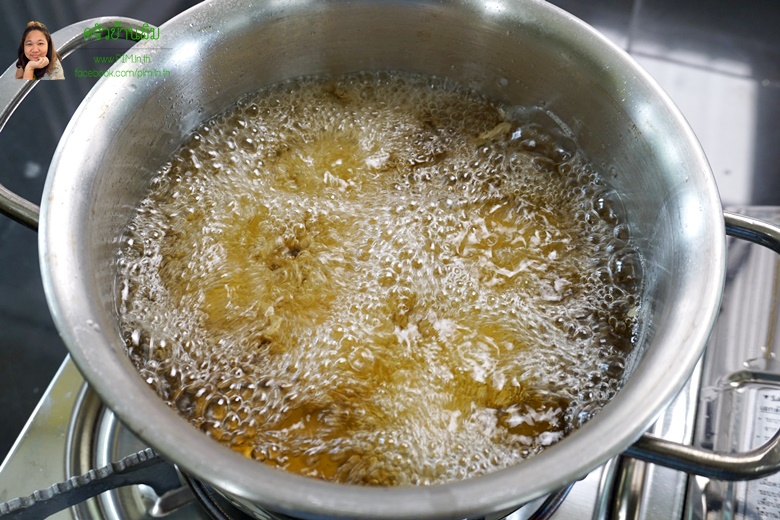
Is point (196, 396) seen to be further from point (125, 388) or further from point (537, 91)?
point (537, 91)

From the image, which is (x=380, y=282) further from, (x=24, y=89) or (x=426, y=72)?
(x=24, y=89)

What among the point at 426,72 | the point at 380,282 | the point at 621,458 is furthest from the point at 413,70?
the point at 621,458

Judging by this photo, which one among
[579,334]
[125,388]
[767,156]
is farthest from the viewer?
[767,156]

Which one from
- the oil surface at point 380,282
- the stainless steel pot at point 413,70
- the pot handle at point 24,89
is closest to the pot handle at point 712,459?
the stainless steel pot at point 413,70

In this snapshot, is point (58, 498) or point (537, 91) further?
point (537, 91)

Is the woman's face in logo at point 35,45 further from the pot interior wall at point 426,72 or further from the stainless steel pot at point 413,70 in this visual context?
the pot interior wall at point 426,72

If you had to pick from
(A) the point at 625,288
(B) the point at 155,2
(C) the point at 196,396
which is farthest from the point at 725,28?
(C) the point at 196,396

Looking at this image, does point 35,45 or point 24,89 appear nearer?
point 24,89
